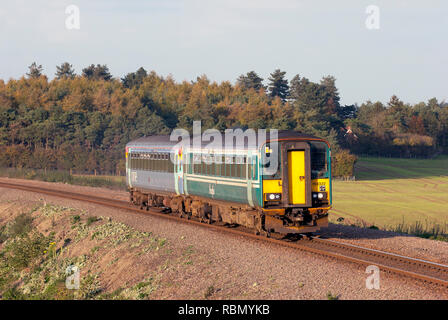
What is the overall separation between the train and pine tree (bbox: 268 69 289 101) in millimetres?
125594

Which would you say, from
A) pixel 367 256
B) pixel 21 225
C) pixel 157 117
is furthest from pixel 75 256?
pixel 157 117

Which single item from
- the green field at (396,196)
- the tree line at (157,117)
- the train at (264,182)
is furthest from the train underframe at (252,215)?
the tree line at (157,117)

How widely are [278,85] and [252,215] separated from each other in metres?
130

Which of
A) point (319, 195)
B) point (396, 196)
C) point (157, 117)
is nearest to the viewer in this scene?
point (319, 195)

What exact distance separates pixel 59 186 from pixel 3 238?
14873 mm

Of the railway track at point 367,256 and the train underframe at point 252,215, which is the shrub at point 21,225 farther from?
the railway track at point 367,256

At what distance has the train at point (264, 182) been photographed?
57.0ft

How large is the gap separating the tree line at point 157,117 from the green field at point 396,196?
266 inches

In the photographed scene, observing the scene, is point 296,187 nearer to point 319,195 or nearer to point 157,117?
point 319,195

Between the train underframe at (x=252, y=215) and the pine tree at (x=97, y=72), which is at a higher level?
the pine tree at (x=97, y=72)

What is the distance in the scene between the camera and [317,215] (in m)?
17.9

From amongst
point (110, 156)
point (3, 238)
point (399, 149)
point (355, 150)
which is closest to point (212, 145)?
point (3, 238)

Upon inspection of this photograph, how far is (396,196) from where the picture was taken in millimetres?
66562

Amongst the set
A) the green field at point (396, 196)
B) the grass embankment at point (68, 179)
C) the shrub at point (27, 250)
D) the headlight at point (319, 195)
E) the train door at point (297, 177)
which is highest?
the train door at point (297, 177)
